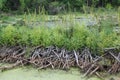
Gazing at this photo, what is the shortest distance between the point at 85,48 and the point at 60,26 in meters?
0.91

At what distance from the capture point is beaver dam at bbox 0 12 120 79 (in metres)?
5.32

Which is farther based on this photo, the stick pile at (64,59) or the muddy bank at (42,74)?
the stick pile at (64,59)

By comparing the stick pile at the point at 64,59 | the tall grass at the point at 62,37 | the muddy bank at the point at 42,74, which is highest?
the tall grass at the point at 62,37

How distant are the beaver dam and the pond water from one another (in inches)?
4.1

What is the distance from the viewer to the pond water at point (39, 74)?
5.05m

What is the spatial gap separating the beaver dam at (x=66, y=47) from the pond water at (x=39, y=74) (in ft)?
0.34

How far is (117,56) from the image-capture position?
5.31 meters

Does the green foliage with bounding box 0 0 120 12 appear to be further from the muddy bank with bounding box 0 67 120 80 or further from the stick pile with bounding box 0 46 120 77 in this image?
the muddy bank with bounding box 0 67 120 80

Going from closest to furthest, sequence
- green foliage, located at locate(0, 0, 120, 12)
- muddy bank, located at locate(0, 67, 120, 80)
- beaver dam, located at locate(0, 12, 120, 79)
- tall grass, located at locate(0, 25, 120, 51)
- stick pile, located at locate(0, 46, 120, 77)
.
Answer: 1. muddy bank, located at locate(0, 67, 120, 80)
2. stick pile, located at locate(0, 46, 120, 77)
3. beaver dam, located at locate(0, 12, 120, 79)
4. tall grass, located at locate(0, 25, 120, 51)
5. green foliage, located at locate(0, 0, 120, 12)

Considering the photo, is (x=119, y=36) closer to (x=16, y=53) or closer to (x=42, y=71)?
(x=42, y=71)

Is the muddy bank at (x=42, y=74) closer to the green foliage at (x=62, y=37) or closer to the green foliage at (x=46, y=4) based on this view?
the green foliage at (x=62, y=37)

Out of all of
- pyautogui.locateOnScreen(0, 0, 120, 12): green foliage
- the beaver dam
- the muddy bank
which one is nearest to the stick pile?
the beaver dam

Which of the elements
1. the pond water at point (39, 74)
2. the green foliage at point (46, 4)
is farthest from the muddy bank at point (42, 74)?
the green foliage at point (46, 4)

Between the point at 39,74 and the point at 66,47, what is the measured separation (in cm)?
86
